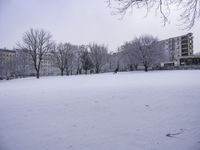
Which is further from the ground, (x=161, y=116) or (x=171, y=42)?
(x=171, y=42)

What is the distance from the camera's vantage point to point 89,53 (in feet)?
303

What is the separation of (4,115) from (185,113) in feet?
22.9

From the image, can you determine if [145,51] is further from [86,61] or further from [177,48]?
[177,48]

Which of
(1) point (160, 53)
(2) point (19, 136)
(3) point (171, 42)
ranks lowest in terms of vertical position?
(2) point (19, 136)

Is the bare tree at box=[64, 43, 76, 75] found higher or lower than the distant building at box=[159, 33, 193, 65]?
lower

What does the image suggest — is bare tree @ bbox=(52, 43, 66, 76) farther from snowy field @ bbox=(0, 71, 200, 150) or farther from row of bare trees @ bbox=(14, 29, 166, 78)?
snowy field @ bbox=(0, 71, 200, 150)

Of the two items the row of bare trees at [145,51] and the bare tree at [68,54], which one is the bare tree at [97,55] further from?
the row of bare trees at [145,51]

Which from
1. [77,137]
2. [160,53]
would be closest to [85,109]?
[77,137]

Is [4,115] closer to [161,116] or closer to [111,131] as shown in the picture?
[111,131]

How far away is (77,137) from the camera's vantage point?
5723 mm

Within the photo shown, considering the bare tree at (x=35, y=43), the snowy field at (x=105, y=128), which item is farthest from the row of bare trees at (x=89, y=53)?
the snowy field at (x=105, y=128)

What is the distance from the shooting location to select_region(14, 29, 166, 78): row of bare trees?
62.8 m

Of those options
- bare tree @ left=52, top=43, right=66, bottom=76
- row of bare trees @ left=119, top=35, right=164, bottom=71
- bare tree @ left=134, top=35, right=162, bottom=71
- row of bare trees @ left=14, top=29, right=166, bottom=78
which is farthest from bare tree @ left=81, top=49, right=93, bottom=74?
bare tree @ left=134, top=35, right=162, bottom=71

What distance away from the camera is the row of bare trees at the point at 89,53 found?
62.8 meters
